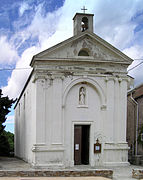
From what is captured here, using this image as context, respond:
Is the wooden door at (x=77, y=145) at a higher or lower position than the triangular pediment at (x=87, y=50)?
lower

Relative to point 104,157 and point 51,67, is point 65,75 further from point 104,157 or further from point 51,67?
point 104,157

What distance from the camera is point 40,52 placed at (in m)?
17.7

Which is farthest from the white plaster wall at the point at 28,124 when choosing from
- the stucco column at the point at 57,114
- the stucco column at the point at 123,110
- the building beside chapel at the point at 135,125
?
the building beside chapel at the point at 135,125

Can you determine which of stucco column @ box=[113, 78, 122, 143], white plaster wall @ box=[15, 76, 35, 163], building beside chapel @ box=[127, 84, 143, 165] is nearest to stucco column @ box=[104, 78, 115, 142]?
stucco column @ box=[113, 78, 122, 143]

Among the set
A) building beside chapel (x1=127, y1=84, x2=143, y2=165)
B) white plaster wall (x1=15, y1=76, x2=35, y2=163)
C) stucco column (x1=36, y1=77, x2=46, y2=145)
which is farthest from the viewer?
building beside chapel (x1=127, y1=84, x2=143, y2=165)

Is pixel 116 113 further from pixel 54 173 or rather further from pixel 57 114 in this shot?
pixel 54 173

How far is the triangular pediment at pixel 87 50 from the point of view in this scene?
18047 millimetres

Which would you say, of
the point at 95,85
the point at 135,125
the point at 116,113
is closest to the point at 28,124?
the point at 95,85

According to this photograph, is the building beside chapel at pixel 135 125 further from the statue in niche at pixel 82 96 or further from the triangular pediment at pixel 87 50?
the statue in niche at pixel 82 96

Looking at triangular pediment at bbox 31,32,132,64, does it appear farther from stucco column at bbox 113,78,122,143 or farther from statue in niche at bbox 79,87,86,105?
statue in niche at bbox 79,87,86,105

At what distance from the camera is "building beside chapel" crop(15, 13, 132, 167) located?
58.0ft

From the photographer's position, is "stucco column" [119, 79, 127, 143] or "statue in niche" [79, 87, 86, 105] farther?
"stucco column" [119, 79, 127, 143]

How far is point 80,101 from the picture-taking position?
61.0ft

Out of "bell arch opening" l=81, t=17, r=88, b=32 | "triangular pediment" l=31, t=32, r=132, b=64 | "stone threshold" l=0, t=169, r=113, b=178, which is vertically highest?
"bell arch opening" l=81, t=17, r=88, b=32
